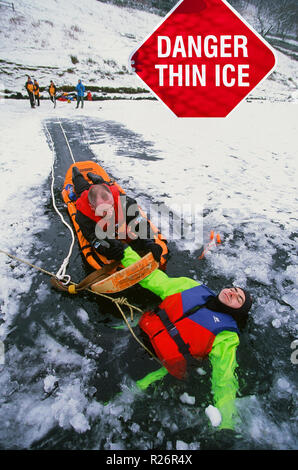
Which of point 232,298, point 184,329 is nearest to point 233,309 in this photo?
point 232,298

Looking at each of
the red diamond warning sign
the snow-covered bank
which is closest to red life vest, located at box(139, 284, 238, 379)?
the snow-covered bank

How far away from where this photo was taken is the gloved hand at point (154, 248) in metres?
2.70

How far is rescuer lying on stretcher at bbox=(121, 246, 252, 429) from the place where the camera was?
182 centimetres

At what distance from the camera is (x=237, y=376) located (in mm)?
2084

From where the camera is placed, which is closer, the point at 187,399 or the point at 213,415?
the point at 213,415

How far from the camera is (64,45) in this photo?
65.2 ft

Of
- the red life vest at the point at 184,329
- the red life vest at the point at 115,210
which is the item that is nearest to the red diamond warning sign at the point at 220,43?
the red life vest at the point at 115,210

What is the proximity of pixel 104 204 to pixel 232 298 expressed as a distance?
5.43 ft

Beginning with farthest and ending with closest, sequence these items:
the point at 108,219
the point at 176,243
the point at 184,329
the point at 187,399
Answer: the point at 176,243, the point at 108,219, the point at 184,329, the point at 187,399

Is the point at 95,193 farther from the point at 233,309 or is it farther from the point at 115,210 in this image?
the point at 233,309

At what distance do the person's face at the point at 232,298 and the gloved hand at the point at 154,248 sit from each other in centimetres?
84

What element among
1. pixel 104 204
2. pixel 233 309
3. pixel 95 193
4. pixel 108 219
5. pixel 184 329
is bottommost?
pixel 184 329

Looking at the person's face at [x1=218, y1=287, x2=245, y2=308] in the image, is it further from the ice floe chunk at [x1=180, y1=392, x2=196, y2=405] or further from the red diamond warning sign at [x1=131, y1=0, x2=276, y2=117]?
the red diamond warning sign at [x1=131, y1=0, x2=276, y2=117]

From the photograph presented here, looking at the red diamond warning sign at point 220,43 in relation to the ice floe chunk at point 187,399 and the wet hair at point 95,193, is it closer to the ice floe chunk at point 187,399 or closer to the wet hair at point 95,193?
the wet hair at point 95,193
